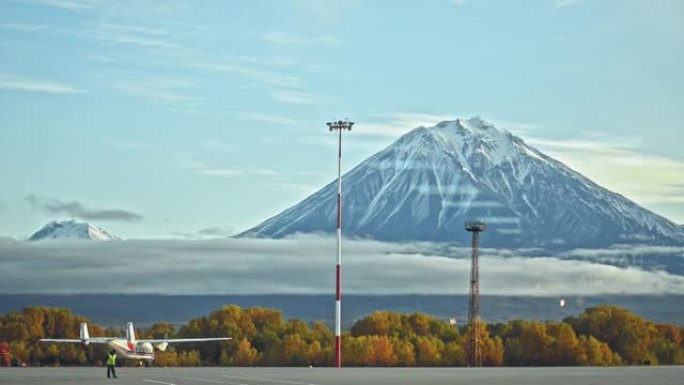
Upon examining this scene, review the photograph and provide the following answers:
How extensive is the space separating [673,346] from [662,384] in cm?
11170

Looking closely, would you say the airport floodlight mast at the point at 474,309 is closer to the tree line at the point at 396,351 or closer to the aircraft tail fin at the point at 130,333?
the tree line at the point at 396,351

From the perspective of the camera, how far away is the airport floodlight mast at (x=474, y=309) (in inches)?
6663

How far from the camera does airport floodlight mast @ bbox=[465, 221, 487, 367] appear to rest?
16925 cm

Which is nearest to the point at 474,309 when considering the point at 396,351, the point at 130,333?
the point at 396,351

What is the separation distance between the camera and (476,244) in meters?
174

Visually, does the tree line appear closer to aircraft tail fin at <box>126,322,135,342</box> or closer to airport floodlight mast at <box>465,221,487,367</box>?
airport floodlight mast at <box>465,221,487,367</box>

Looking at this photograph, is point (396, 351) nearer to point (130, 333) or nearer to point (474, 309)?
point (474, 309)

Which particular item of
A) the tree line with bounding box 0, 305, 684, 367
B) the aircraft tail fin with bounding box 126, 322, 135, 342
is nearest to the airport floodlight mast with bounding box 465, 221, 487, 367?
the tree line with bounding box 0, 305, 684, 367

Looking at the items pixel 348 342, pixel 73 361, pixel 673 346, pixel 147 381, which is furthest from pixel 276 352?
pixel 147 381

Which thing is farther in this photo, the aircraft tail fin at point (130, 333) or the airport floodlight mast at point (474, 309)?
the airport floodlight mast at point (474, 309)

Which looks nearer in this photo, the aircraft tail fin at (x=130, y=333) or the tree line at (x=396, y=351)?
the aircraft tail fin at (x=130, y=333)

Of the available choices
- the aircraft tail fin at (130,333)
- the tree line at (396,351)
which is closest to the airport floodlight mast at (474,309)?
the tree line at (396,351)

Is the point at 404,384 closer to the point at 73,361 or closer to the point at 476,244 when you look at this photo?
the point at 476,244

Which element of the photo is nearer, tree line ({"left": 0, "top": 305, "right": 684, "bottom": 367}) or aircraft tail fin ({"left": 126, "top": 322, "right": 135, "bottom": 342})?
aircraft tail fin ({"left": 126, "top": 322, "right": 135, "bottom": 342})
